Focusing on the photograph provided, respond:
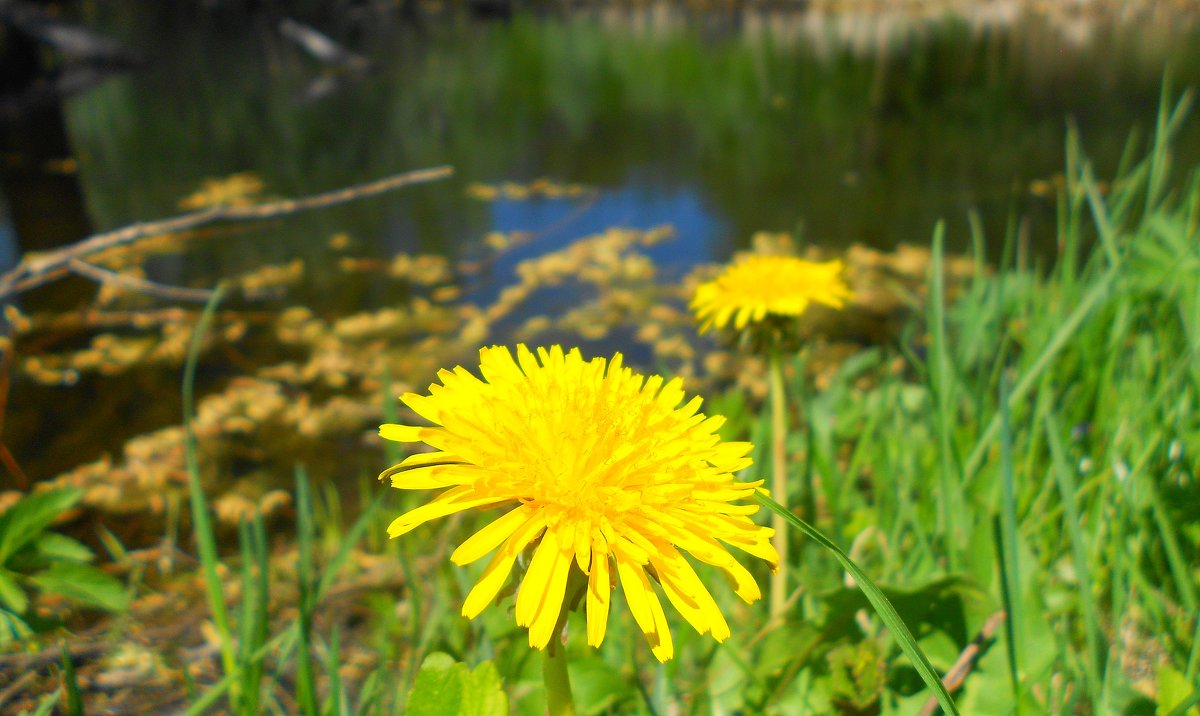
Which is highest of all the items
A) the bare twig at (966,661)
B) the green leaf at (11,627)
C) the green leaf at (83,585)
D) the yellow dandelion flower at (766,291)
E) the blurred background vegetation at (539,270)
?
the yellow dandelion flower at (766,291)

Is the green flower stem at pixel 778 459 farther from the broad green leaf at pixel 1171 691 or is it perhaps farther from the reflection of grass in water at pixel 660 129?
the reflection of grass in water at pixel 660 129

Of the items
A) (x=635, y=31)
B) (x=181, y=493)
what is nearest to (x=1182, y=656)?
(x=181, y=493)

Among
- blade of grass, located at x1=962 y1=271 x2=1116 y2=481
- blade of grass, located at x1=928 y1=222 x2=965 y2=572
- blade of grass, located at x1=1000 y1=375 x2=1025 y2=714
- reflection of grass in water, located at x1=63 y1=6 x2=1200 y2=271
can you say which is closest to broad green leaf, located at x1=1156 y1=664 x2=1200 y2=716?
blade of grass, located at x1=1000 y1=375 x2=1025 y2=714

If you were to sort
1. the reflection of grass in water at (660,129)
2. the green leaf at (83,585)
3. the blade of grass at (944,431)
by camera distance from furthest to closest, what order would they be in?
the reflection of grass in water at (660,129) < the blade of grass at (944,431) < the green leaf at (83,585)

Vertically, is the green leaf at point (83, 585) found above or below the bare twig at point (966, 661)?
above

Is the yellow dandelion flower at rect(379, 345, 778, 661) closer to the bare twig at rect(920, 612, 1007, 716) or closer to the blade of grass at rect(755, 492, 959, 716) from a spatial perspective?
the blade of grass at rect(755, 492, 959, 716)

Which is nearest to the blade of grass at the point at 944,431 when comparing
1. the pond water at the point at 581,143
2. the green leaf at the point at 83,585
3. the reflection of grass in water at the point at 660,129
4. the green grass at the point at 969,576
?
the green grass at the point at 969,576

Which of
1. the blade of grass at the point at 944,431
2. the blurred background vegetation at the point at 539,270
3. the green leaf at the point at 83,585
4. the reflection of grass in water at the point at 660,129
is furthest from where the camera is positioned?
the reflection of grass in water at the point at 660,129
